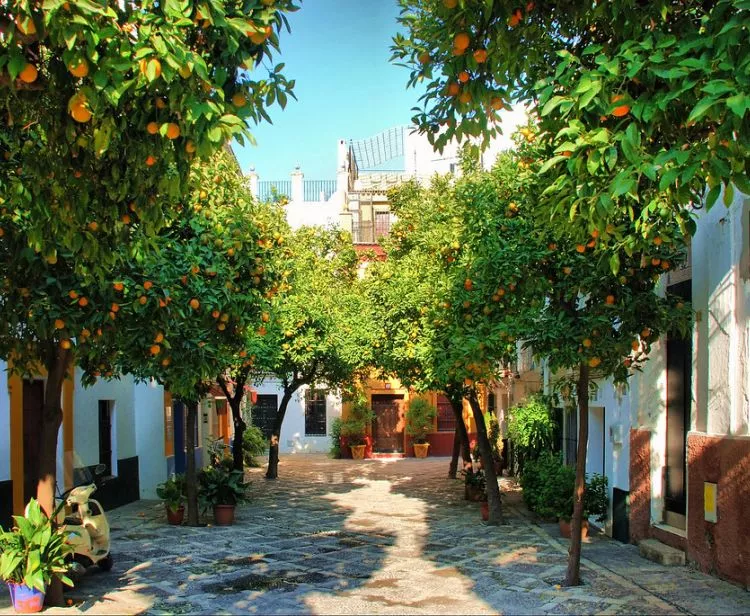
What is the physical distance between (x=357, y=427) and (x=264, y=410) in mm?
4852

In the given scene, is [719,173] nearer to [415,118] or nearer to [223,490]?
[415,118]

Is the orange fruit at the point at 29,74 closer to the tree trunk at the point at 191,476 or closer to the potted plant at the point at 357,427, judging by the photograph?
the tree trunk at the point at 191,476

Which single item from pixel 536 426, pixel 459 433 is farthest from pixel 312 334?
pixel 536 426

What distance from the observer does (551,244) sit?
341 inches

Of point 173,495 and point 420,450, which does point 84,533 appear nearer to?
point 173,495

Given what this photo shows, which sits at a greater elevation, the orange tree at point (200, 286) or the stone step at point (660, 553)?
the orange tree at point (200, 286)

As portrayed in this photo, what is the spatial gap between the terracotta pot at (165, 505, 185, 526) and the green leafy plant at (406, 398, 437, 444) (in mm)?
19473

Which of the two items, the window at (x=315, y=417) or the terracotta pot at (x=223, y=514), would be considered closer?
the terracotta pot at (x=223, y=514)

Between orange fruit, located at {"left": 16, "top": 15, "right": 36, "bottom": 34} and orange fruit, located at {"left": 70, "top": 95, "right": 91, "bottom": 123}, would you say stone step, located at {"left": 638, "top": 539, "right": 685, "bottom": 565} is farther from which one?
orange fruit, located at {"left": 16, "top": 15, "right": 36, "bottom": 34}

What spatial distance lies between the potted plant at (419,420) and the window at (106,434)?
1792cm

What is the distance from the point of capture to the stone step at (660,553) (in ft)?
31.2

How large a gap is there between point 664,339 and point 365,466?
62.3ft

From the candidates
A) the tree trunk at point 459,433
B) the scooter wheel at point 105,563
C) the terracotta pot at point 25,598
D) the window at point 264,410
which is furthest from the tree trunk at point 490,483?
the window at point 264,410

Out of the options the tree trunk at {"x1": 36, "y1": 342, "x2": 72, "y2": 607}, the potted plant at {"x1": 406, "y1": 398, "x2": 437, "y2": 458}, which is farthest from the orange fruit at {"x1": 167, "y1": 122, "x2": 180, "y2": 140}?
the potted plant at {"x1": 406, "y1": 398, "x2": 437, "y2": 458}
